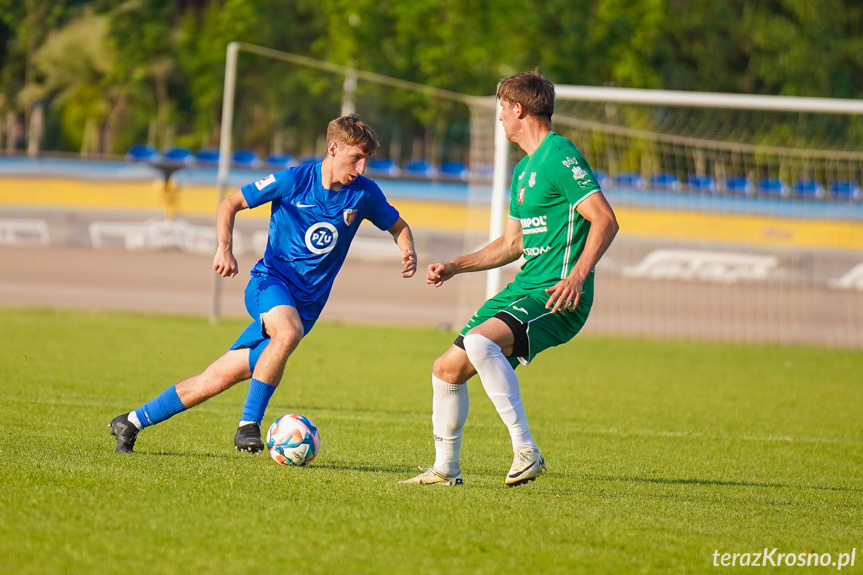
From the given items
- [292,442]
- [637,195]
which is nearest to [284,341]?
[292,442]

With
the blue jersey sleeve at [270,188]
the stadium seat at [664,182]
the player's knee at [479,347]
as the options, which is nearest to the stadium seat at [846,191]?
the stadium seat at [664,182]

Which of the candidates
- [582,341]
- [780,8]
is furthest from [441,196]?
[780,8]

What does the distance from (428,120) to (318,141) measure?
8392 mm

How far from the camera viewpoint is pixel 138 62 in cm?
2884

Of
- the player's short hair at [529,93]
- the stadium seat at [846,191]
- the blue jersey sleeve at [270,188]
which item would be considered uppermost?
the stadium seat at [846,191]

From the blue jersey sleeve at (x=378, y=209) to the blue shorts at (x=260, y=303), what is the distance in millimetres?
674

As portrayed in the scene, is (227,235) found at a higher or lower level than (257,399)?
higher

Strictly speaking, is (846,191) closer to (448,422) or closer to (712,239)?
(712,239)

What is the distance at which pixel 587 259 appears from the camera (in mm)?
5145

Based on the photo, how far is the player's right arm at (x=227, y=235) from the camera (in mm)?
5668

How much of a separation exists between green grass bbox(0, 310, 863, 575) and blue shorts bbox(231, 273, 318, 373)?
619mm

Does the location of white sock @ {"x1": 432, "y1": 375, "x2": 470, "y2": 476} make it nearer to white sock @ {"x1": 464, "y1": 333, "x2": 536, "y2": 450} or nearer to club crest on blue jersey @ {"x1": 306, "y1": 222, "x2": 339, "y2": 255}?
white sock @ {"x1": 464, "y1": 333, "x2": 536, "y2": 450}

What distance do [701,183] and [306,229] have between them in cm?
1584

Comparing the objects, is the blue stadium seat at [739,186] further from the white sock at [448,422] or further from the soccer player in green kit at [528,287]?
the white sock at [448,422]
